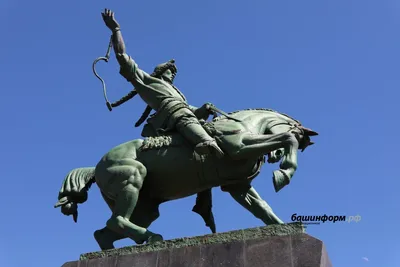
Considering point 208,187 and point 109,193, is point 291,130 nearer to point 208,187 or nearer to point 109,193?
point 208,187

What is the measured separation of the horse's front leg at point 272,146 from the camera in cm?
812

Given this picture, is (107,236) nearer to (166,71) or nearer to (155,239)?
(155,239)

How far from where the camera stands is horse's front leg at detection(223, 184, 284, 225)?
335 inches

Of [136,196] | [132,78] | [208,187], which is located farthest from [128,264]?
[132,78]

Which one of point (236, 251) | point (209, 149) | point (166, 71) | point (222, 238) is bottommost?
point (236, 251)

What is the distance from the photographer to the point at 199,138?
27.1ft

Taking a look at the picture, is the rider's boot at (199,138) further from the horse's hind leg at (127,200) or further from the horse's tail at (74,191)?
the horse's tail at (74,191)

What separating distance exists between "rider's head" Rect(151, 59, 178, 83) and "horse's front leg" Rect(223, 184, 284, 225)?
6.82 feet

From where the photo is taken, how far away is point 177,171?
27.9 feet

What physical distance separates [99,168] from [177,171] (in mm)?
1249

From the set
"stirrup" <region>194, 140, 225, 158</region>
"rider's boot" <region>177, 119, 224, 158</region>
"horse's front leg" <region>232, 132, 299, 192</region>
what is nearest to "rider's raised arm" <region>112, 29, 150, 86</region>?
"rider's boot" <region>177, 119, 224, 158</region>

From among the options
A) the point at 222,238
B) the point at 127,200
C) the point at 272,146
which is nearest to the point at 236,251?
the point at 222,238

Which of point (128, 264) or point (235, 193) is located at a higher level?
point (235, 193)

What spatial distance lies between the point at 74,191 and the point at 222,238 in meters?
2.73
